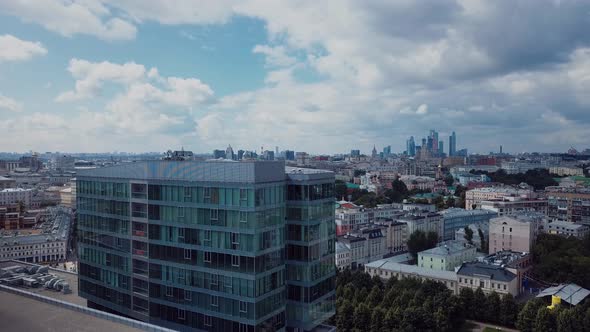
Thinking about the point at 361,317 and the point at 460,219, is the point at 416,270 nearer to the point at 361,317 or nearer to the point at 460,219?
the point at 361,317

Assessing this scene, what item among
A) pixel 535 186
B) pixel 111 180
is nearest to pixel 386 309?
pixel 111 180

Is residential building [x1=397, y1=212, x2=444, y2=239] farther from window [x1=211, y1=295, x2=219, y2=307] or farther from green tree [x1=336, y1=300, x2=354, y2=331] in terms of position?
window [x1=211, y1=295, x2=219, y2=307]

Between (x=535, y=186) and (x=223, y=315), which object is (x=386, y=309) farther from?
(x=535, y=186)

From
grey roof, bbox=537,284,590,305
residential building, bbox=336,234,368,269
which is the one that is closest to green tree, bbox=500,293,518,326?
grey roof, bbox=537,284,590,305

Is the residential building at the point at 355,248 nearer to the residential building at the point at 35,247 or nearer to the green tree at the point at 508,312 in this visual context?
the green tree at the point at 508,312

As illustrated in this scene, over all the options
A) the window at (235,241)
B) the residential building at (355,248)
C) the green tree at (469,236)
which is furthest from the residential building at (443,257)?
the window at (235,241)
